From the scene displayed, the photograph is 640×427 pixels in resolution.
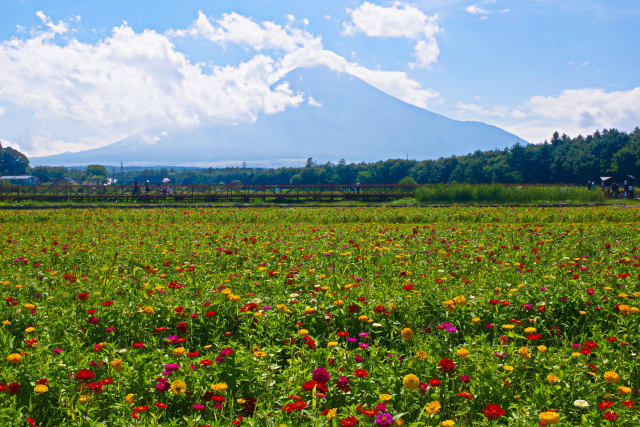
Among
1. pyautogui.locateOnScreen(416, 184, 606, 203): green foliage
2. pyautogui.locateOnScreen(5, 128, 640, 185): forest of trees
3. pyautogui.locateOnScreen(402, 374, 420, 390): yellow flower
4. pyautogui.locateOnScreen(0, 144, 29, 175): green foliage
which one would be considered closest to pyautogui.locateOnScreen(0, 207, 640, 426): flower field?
pyautogui.locateOnScreen(402, 374, 420, 390): yellow flower

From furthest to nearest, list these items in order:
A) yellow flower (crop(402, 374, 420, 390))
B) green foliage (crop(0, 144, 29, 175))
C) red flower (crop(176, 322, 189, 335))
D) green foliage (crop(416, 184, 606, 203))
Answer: green foliage (crop(0, 144, 29, 175)) < green foliage (crop(416, 184, 606, 203)) < red flower (crop(176, 322, 189, 335)) < yellow flower (crop(402, 374, 420, 390))

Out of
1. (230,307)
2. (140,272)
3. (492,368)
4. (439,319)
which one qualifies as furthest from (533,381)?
(140,272)

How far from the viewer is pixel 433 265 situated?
6582mm

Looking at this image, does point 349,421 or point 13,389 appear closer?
point 349,421

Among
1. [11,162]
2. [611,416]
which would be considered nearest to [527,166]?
[611,416]

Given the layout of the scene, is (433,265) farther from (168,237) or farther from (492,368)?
(168,237)

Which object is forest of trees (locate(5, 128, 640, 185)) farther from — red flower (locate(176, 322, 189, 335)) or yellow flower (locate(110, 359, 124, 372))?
yellow flower (locate(110, 359, 124, 372))

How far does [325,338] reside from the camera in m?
4.12

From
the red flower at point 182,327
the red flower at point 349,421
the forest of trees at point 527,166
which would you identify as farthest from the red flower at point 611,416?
the forest of trees at point 527,166

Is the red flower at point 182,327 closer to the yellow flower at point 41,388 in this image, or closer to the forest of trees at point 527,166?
the yellow flower at point 41,388

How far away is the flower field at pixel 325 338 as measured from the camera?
2.86 m

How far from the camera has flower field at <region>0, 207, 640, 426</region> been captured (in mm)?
2861

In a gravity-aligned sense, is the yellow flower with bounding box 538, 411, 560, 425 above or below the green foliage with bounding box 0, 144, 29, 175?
below

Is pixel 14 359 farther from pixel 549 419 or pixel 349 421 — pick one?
pixel 549 419
